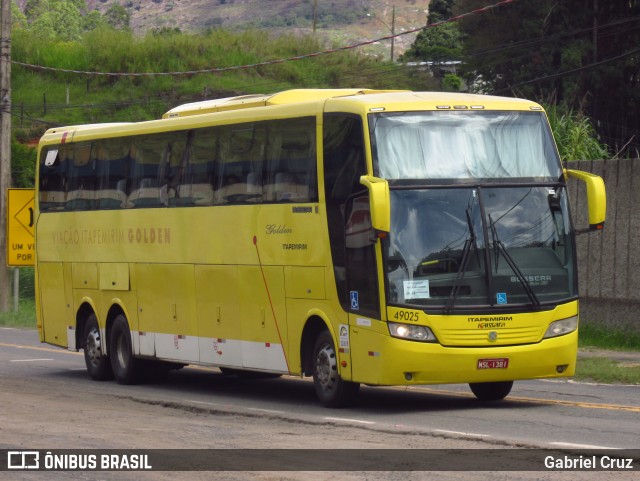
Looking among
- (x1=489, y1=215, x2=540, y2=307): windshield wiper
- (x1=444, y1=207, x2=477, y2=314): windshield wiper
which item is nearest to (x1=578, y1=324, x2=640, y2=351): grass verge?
(x1=489, y1=215, x2=540, y2=307): windshield wiper

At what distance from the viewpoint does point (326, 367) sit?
53.7 feet

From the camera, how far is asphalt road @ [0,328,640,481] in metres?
13.0

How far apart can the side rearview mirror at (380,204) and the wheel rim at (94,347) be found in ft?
27.6

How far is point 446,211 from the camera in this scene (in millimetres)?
15477

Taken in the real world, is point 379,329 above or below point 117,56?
below

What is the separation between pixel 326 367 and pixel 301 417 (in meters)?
1.02

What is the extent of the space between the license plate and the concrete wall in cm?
986

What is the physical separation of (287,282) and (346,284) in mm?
1418

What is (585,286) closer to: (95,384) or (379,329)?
(95,384)

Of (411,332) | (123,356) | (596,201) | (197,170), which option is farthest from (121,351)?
(596,201)

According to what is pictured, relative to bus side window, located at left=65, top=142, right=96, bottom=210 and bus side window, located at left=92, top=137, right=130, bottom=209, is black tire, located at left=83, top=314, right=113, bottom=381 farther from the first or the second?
bus side window, located at left=92, top=137, right=130, bottom=209

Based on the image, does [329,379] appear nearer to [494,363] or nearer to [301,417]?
[301,417]

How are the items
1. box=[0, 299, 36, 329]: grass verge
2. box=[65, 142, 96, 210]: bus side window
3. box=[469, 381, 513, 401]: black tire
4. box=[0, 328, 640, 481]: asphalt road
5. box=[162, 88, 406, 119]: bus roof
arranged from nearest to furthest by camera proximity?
box=[0, 328, 640, 481]: asphalt road, box=[469, 381, 513, 401]: black tire, box=[162, 88, 406, 119]: bus roof, box=[65, 142, 96, 210]: bus side window, box=[0, 299, 36, 329]: grass verge

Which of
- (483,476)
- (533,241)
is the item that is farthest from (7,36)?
(483,476)
